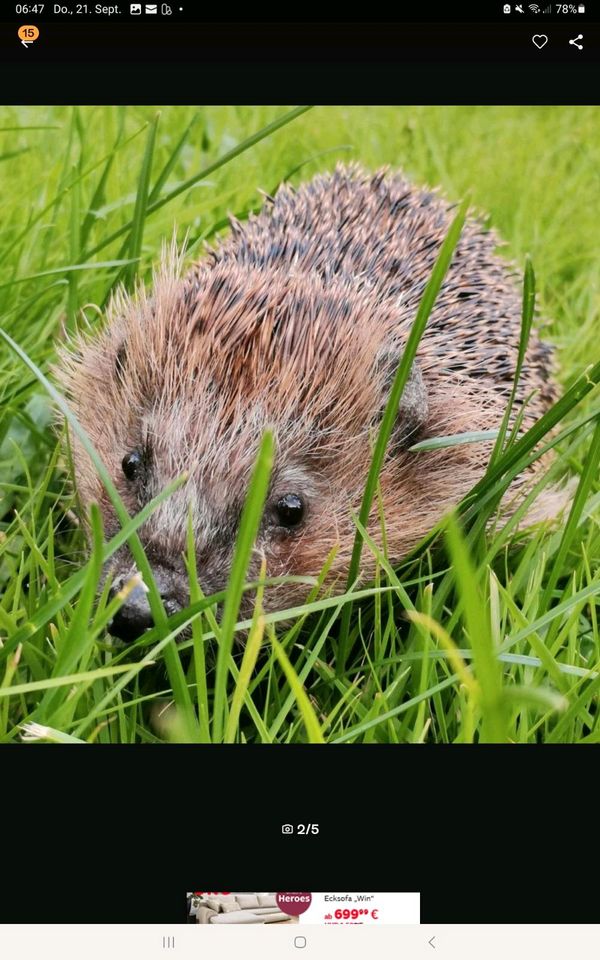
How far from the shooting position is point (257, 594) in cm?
202

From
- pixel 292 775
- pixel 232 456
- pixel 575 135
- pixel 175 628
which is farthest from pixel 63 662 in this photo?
pixel 575 135

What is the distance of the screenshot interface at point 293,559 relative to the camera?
5.70 feet

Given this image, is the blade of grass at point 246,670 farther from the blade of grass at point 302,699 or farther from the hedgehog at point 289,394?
the hedgehog at point 289,394

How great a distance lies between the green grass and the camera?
179 cm

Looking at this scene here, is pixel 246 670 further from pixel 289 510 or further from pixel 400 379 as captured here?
pixel 289 510

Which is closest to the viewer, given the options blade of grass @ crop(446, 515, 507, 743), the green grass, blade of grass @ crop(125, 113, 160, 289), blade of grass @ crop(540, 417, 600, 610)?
blade of grass @ crop(446, 515, 507, 743)

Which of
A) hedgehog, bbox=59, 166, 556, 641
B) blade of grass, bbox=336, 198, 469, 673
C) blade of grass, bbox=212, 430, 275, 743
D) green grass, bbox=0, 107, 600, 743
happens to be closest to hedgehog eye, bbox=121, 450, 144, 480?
hedgehog, bbox=59, 166, 556, 641

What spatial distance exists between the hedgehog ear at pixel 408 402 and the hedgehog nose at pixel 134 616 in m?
0.94

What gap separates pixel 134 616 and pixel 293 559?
0.59m

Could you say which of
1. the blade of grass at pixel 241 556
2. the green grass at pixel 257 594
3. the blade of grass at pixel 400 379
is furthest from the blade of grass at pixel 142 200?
the blade of grass at pixel 241 556

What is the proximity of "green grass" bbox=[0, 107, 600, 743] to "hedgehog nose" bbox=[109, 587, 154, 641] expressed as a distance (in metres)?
0.05

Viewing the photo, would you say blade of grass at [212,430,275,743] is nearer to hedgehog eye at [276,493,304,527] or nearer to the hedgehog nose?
the hedgehog nose
